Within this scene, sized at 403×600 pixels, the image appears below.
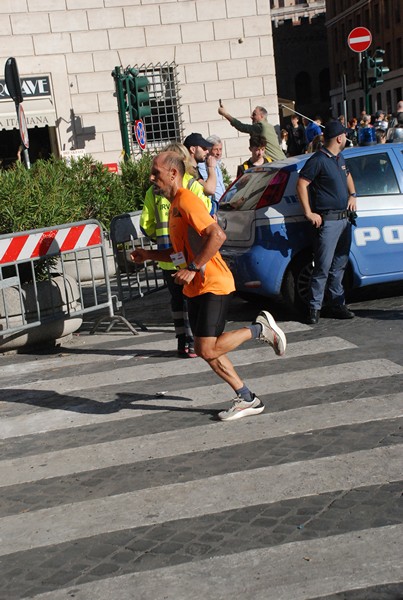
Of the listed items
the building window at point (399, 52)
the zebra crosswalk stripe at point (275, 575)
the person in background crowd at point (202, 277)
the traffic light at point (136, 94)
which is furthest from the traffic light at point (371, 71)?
the building window at point (399, 52)

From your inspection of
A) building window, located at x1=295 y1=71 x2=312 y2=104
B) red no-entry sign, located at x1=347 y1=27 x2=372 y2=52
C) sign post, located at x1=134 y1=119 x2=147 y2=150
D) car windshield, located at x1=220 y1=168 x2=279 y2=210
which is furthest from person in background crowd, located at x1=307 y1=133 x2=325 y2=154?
building window, located at x1=295 y1=71 x2=312 y2=104

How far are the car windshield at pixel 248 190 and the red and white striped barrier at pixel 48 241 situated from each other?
1.38 metres

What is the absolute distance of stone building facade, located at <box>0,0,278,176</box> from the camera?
2270 centimetres

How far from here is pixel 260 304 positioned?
10.4 meters

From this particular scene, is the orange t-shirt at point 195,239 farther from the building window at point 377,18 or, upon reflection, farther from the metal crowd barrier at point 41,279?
the building window at point 377,18

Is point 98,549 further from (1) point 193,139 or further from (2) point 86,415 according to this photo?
(1) point 193,139

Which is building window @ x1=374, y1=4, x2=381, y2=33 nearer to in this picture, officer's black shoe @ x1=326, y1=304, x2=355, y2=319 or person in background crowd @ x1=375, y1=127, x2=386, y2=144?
person in background crowd @ x1=375, y1=127, x2=386, y2=144

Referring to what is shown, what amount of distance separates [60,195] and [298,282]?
2786 mm

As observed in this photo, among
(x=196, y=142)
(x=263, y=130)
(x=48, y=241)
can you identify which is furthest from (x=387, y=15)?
(x=48, y=241)

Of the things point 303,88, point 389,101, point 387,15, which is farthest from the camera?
point 303,88

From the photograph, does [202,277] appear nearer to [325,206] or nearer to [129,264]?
[325,206]

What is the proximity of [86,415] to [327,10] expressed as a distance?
276 ft

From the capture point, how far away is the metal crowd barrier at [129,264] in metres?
9.91

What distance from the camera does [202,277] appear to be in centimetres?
612
